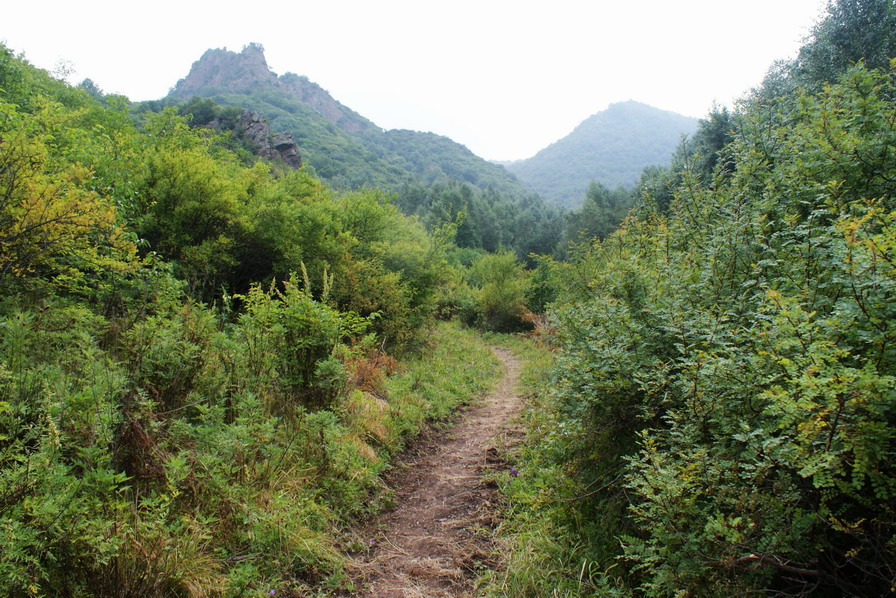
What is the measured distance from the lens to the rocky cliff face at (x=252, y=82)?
126m

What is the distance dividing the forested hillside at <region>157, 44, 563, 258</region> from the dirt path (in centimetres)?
975

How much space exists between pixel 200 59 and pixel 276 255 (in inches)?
7225

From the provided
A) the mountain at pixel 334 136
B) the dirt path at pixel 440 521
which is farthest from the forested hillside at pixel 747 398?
the mountain at pixel 334 136

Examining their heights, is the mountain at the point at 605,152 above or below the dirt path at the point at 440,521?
above

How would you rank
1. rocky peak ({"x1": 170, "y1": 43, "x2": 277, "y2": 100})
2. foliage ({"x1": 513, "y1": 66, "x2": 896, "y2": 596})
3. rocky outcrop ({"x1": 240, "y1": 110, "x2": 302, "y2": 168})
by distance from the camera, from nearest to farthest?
foliage ({"x1": 513, "y1": 66, "x2": 896, "y2": 596})
rocky outcrop ({"x1": 240, "y1": 110, "x2": 302, "y2": 168})
rocky peak ({"x1": 170, "y1": 43, "x2": 277, "y2": 100})

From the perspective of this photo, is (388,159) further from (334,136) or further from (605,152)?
(605,152)

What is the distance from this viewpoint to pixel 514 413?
7.73 metres

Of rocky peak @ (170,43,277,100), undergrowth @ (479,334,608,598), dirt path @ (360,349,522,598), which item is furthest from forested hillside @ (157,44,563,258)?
undergrowth @ (479,334,608,598)

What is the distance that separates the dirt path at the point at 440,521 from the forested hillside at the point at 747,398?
0.38 meters

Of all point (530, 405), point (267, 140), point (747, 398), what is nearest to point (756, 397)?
point (747, 398)

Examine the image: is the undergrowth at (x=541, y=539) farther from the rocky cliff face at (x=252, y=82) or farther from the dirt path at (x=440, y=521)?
the rocky cliff face at (x=252, y=82)

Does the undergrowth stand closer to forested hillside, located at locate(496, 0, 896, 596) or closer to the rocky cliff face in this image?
forested hillside, located at locate(496, 0, 896, 596)

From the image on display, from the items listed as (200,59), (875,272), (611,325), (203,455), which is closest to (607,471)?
(611,325)

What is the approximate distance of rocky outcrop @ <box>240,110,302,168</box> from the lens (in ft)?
145
